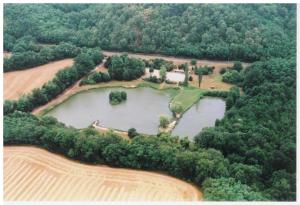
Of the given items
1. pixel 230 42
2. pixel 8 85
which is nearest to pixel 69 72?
pixel 8 85

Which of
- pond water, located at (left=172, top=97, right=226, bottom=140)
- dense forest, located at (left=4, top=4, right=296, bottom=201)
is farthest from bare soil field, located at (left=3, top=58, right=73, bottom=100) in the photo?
pond water, located at (left=172, top=97, right=226, bottom=140)

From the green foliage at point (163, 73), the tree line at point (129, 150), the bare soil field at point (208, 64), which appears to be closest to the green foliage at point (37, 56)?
the bare soil field at point (208, 64)

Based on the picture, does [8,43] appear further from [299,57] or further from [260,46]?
[299,57]

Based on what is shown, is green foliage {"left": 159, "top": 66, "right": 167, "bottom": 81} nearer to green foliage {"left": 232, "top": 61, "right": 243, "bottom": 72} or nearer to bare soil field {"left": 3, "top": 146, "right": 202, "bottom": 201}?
green foliage {"left": 232, "top": 61, "right": 243, "bottom": 72}

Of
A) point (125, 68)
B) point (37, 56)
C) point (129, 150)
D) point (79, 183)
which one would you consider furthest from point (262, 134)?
point (37, 56)

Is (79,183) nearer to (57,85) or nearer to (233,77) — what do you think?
(57,85)

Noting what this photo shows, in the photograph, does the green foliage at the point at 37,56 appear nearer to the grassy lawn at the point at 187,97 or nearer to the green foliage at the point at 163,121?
the grassy lawn at the point at 187,97
